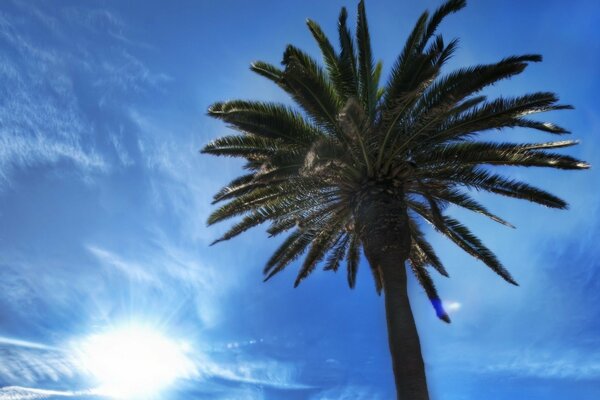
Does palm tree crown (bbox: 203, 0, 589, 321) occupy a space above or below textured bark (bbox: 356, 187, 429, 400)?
above

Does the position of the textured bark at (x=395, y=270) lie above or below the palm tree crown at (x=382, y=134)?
below

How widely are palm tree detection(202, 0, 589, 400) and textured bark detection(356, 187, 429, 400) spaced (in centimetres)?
2

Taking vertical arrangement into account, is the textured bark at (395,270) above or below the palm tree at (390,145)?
below

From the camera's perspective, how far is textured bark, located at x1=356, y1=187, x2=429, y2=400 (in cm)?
721

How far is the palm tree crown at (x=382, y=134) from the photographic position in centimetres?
848

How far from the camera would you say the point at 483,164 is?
970cm

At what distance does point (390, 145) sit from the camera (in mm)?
9391

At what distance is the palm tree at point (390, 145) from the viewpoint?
831 cm

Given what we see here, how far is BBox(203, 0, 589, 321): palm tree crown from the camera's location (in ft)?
27.8

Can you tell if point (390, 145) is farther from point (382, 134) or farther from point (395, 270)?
point (395, 270)

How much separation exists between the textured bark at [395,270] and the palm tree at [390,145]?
0.08ft

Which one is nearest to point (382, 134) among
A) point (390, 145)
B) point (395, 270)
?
point (390, 145)

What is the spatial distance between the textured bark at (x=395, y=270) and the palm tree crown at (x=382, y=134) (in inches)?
6.4

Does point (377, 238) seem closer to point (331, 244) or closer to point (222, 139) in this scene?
point (331, 244)
